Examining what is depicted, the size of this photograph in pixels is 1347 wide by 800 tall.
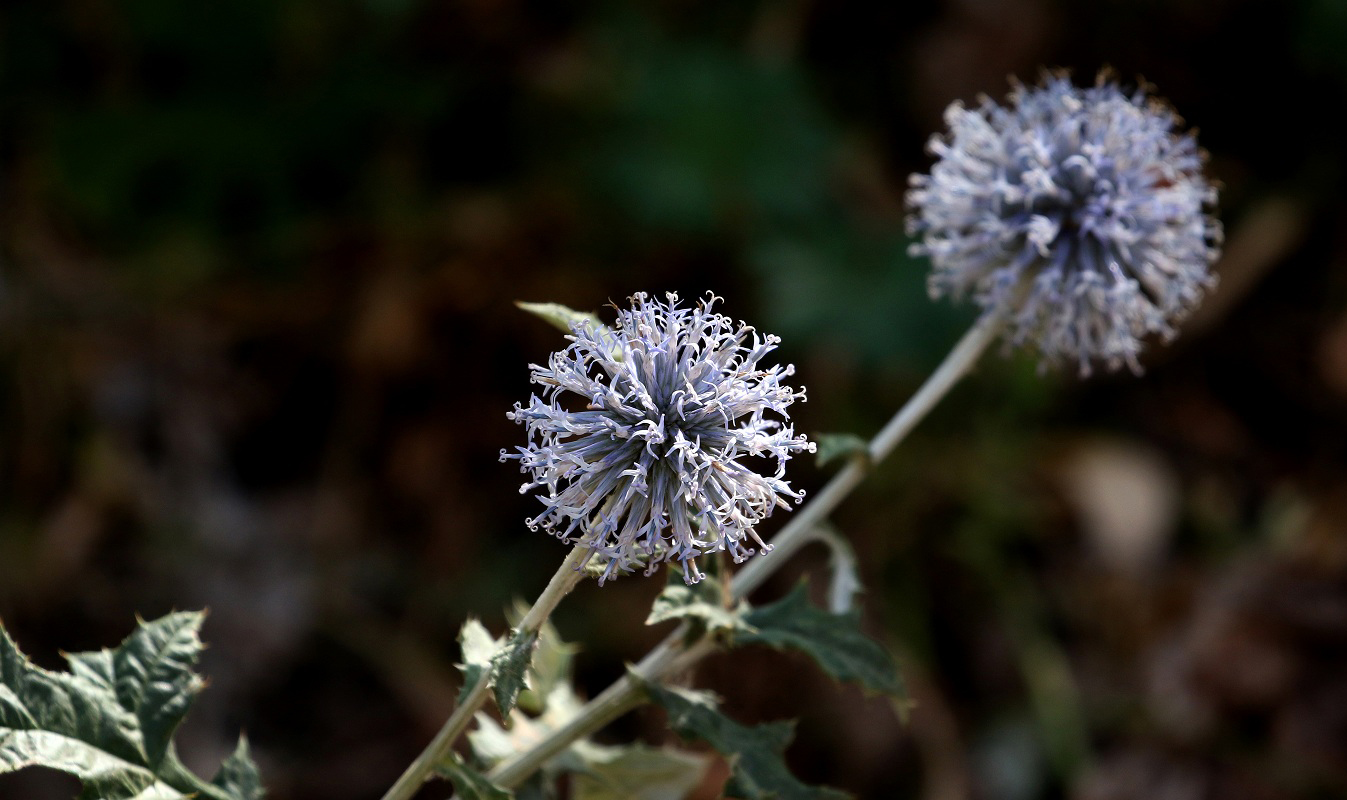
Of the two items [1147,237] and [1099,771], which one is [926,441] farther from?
[1147,237]

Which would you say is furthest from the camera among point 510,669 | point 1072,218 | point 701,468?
point 1072,218

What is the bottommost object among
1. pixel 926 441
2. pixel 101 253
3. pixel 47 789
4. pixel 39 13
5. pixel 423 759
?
pixel 423 759

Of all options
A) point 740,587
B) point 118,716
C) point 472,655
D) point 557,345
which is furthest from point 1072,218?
point 557,345

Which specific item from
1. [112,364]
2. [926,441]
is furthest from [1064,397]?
[112,364]

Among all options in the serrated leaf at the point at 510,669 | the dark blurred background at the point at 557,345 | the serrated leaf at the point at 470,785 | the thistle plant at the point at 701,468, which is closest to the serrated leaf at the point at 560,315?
the thistle plant at the point at 701,468

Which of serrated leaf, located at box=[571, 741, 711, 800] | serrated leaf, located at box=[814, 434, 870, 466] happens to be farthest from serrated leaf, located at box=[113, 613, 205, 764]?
serrated leaf, located at box=[814, 434, 870, 466]

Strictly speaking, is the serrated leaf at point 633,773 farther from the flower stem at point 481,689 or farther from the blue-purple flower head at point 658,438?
the blue-purple flower head at point 658,438

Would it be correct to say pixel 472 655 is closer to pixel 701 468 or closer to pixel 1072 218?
pixel 701 468
